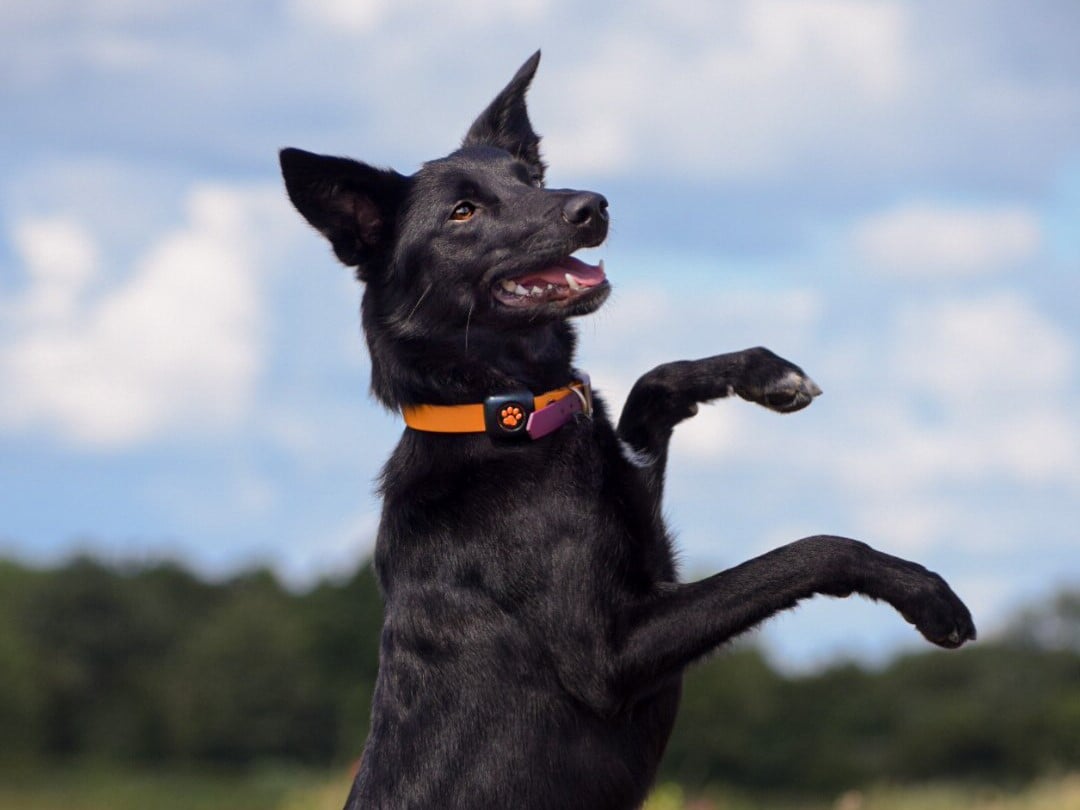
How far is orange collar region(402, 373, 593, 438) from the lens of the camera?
13.8ft

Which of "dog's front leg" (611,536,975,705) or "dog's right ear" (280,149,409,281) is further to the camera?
"dog's right ear" (280,149,409,281)

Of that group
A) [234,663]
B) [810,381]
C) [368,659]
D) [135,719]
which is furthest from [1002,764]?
[810,381]

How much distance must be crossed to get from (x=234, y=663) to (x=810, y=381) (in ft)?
65.8

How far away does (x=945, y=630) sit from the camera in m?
3.90

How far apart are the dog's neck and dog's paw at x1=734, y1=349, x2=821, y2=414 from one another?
63cm

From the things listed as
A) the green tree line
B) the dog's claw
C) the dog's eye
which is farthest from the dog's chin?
the green tree line

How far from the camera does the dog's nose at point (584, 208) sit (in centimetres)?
443

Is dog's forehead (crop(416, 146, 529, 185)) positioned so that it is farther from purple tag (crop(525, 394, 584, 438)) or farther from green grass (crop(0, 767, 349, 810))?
green grass (crop(0, 767, 349, 810))

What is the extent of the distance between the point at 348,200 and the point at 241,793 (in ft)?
59.2

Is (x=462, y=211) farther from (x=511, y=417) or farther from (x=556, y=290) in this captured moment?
(x=511, y=417)

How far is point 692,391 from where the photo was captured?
466cm

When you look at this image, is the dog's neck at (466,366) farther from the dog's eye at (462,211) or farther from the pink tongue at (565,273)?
the dog's eye at (462,211)

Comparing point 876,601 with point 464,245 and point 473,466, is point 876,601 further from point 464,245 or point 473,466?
point 464,245

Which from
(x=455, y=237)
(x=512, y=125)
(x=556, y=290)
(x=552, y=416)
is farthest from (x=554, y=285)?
(x=512, y=125)
